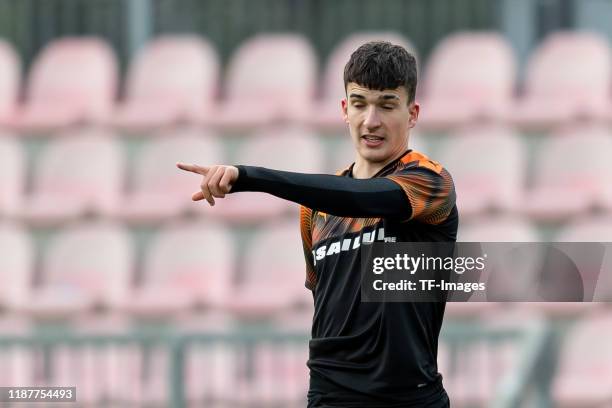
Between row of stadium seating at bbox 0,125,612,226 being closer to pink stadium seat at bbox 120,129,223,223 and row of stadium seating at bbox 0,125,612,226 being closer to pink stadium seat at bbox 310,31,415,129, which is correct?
pink stadium seat at bbox 120,129,223,223

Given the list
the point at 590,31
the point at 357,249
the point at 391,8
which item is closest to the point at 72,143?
the point at 391,8

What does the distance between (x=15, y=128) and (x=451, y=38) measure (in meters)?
3.09

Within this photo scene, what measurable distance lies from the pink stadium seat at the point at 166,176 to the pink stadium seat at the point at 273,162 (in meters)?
0.22

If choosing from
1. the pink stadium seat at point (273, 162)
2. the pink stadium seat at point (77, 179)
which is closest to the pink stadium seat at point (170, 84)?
the pink stadium seat at point (77, 179)

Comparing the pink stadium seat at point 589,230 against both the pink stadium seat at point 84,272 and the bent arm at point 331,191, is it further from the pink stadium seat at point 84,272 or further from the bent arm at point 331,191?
the bent arm at point 331,191

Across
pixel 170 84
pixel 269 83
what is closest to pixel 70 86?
pixel 170 84

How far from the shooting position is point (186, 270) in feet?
26.6

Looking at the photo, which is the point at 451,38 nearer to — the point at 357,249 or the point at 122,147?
the point at 122,147

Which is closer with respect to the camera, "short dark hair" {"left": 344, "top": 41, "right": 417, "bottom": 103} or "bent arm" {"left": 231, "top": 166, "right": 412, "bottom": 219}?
"bent arm" {"left": 231, "top": 166, "right": 412, "bottom": 219}

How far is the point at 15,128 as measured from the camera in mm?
9102

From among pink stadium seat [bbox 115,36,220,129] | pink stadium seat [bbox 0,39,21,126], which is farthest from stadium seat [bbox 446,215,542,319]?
pink stadium seat [bbox 0,39,21,126]

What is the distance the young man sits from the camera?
319 cm

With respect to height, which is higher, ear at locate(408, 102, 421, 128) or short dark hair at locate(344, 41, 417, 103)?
short dark hair at locate(344, 41, 417, 103)

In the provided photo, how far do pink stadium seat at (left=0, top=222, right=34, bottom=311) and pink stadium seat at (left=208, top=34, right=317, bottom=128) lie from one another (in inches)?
60.1
